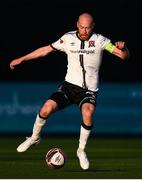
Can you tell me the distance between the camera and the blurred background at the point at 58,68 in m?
19.9

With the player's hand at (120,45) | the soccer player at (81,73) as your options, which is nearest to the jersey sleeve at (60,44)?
the soccer player at (81,73)

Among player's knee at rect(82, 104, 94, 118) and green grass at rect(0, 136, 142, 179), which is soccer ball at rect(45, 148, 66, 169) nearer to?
green grass at rect(0, 136, 142, 179)

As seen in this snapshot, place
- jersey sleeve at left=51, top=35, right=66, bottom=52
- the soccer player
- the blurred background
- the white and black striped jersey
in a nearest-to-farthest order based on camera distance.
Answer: the soccer player < the white and black striped jersey < jersey sleeve at left=51, top=35, right=66, bottom=52 < the blurred background

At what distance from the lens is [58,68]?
78.2 feet

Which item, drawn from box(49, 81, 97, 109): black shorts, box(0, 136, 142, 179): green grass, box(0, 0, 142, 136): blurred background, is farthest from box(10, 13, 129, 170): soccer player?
box(0, 0, 142, 136): blurred background

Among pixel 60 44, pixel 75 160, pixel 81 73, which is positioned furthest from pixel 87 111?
pixel 75 160

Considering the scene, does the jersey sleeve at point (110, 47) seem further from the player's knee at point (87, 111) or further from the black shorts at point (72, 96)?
the player's knee at point (87, 111)

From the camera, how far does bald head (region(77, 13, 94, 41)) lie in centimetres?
1048

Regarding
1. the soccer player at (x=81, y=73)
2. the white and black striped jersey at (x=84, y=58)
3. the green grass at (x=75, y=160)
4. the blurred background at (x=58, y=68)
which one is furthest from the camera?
the blurred background at (x=58, y=68)

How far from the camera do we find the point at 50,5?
26.3m

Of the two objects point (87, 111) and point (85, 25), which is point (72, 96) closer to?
point (87, 111)

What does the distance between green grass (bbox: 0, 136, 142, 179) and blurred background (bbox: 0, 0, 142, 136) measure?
116 cm

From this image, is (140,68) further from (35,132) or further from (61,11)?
(35,132)

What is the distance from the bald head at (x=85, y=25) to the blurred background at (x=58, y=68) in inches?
366
